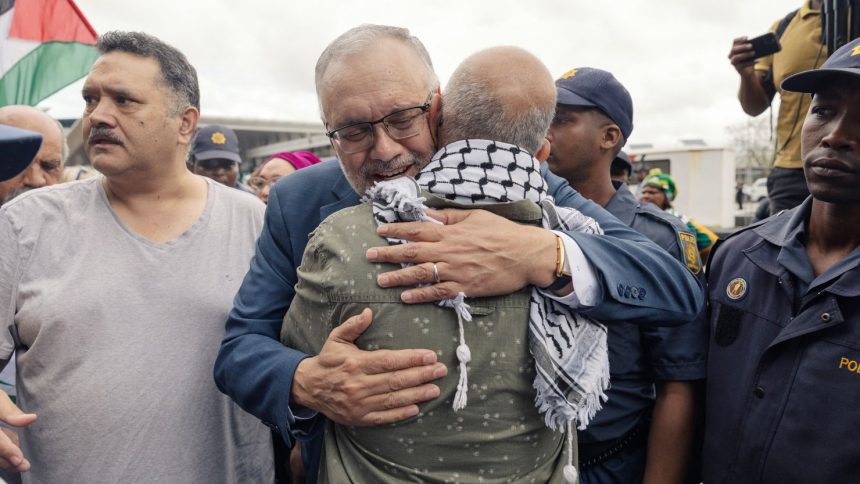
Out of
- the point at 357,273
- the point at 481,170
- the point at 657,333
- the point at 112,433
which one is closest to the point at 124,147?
the point at 112,433

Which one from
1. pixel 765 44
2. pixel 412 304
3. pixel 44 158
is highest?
pixel 765 44

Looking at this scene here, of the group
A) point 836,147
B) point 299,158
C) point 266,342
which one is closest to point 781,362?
point 836,147

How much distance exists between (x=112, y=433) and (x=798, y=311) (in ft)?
7.54

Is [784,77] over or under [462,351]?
over

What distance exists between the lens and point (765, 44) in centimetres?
299

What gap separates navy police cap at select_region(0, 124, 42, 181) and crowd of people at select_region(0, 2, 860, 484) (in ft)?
0.05

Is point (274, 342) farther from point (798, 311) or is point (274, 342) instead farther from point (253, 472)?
point (798, 311)

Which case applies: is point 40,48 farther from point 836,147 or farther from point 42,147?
point 836,147

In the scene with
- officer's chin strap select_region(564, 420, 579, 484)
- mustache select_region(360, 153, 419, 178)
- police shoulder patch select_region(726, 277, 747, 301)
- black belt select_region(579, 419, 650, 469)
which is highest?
mustache select_region(360, 153, 419, 178)

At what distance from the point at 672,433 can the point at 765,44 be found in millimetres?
2235

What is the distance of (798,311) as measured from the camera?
1718 millimetres

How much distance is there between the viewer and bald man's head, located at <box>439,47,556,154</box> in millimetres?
1341

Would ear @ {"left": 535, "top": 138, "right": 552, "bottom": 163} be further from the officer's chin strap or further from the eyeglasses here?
the officer's chin strap

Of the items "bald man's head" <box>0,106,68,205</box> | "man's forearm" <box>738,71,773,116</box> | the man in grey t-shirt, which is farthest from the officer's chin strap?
"bald man's head" <box>0,106,68,205</box>
